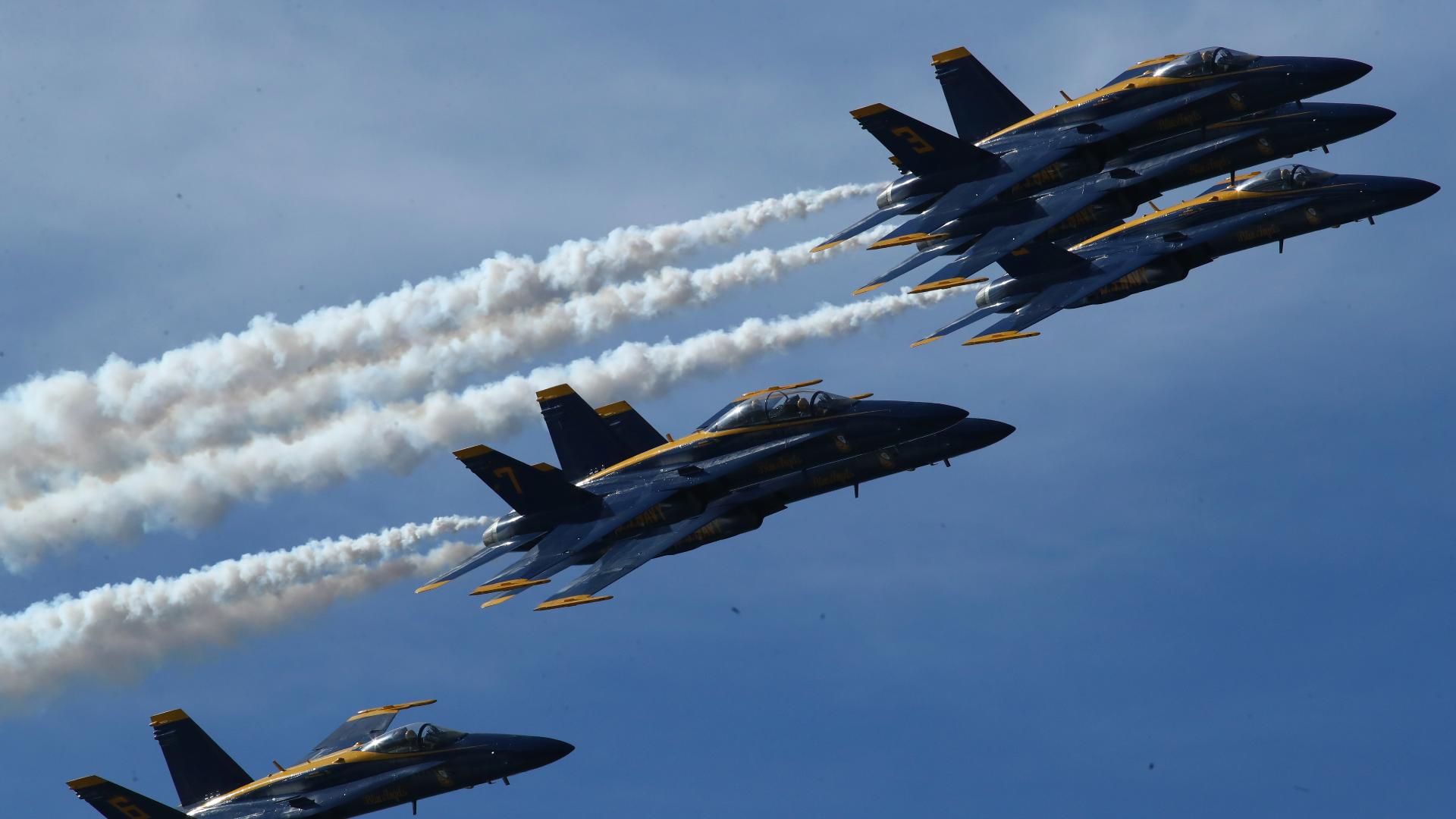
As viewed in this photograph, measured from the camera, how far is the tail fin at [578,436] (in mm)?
88500

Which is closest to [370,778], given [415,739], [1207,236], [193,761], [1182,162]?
[415,739]

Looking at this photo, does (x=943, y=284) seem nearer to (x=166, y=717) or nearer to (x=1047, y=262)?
(x=1047, y=262)

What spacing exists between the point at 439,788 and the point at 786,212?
2849cm

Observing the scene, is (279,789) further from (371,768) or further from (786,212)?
(786,212)

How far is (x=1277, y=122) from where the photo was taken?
90.7m

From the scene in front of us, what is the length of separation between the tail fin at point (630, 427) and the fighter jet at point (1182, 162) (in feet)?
33.8

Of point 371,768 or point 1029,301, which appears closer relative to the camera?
point 371,768

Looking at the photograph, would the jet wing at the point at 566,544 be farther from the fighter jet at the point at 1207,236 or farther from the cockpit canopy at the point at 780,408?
the fighter jet at the point at 1207,236

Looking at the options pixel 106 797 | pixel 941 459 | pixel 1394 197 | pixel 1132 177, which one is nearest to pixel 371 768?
pixel 106 797

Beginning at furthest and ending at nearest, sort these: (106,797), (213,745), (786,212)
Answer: (786,212), (213,745), (106,797)

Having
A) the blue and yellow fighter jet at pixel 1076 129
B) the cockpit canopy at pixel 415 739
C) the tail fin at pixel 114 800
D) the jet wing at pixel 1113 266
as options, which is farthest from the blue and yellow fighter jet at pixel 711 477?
the tail fin at pixel 114 800

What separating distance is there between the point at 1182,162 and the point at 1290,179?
379 centimetres

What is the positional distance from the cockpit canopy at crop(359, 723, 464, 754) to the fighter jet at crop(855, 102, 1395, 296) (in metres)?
22.3

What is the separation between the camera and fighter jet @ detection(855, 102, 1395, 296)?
296 feet
